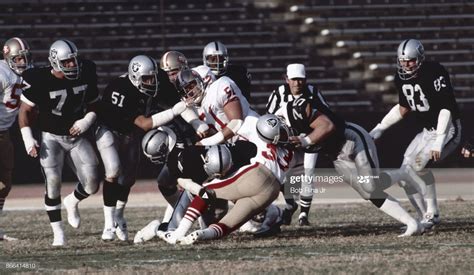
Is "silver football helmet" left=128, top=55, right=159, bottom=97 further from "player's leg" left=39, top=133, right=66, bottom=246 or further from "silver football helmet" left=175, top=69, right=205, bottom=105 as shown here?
"player's leg" left=39, top=133, right=66, bottom=246

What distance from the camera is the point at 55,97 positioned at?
29.1 feet

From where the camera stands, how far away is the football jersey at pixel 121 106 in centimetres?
916

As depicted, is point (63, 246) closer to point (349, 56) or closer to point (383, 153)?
point (383, 153)

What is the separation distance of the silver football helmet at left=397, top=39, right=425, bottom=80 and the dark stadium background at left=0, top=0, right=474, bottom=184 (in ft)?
29.5

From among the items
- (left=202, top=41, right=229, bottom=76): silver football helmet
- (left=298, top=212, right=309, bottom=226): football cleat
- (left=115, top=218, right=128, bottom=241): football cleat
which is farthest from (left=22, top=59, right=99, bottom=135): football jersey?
(left=298, top=212, right=309, bottom=226): football cleat

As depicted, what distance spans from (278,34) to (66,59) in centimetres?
1167

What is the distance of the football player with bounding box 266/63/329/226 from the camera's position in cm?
974

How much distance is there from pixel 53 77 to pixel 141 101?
0.79 metres

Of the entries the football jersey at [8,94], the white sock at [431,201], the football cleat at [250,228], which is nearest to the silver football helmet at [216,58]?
the football cleat at [250,228]

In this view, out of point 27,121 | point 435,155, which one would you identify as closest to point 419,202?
point 435,155

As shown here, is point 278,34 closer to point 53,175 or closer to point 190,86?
point 190,86

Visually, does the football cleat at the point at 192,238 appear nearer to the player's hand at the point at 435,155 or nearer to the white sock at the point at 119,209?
the white sock at the point at 119,209

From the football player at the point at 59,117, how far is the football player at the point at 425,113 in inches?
106

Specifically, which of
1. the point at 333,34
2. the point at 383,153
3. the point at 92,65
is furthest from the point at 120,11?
the point at 92,65
